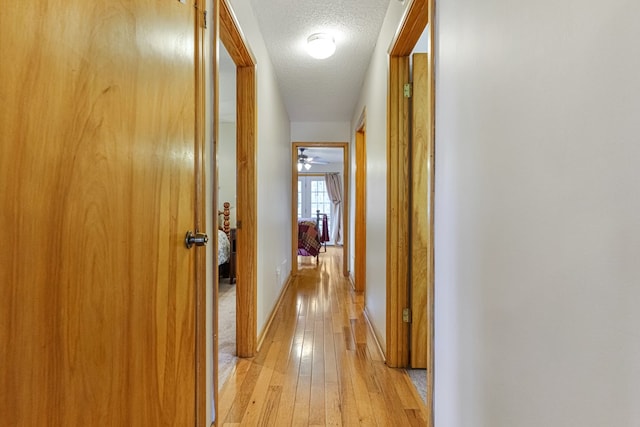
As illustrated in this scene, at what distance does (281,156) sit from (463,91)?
2803mm

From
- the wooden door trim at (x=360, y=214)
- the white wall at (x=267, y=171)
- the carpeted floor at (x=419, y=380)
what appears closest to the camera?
the carpeted floor at (x=419, y=380)

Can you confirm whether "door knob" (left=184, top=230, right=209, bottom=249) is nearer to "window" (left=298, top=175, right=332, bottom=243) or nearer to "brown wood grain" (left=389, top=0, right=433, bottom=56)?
"brown wood grain" (left=389, top=0, right=433, bottom=56)

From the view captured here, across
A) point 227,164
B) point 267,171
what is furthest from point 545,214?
point 227,164

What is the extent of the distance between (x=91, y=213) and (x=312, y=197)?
8839 mm

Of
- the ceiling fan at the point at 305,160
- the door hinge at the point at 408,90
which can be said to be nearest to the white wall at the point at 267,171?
the door hinge at the point at 408,90

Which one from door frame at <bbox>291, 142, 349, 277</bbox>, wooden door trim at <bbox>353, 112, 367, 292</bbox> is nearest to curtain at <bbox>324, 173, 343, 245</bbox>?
door frame at <bbox>291, 142, 349, 277</bbox>

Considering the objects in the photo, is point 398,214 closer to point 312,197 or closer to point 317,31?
point 317,31

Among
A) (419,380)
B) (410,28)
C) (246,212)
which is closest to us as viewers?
(410,28)

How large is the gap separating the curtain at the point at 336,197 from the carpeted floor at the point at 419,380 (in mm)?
7157

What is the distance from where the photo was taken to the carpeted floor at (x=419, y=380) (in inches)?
69.2

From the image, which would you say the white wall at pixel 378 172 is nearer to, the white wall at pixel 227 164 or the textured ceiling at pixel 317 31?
the textured ceiling at pixel 317 31

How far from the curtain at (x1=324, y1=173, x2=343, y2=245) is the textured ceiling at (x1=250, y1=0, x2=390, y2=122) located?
201 inches

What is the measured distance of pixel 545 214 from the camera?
2.16 feet

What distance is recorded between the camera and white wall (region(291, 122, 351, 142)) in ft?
15.9
